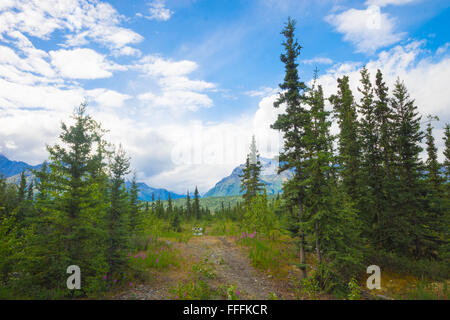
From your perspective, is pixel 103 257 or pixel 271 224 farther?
pixel 271 224

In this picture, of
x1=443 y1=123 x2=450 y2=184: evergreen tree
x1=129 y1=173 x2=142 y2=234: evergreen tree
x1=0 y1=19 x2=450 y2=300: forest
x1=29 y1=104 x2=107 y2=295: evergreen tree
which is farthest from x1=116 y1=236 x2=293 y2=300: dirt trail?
x1=443 y1=123 x2=450 y2=184: evergreen tree

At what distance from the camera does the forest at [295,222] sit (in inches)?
326

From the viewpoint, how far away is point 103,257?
8.95 meters

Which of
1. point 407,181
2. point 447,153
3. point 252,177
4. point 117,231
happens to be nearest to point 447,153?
point 447,153

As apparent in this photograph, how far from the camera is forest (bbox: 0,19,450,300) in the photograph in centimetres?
829

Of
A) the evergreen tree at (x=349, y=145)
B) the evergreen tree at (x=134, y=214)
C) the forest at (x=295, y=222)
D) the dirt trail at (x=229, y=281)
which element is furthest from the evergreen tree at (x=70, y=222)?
the evergreen tree at (x=349, y=145)

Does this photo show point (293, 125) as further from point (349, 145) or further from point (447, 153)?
point (447, 153)

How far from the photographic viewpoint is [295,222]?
36.4ft

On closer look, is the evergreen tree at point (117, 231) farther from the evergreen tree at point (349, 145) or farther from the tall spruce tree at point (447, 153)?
the tall spruce tree at point (447, 153)

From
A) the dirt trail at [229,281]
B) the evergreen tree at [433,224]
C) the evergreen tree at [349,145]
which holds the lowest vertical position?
the dirt trail at [229,281]
